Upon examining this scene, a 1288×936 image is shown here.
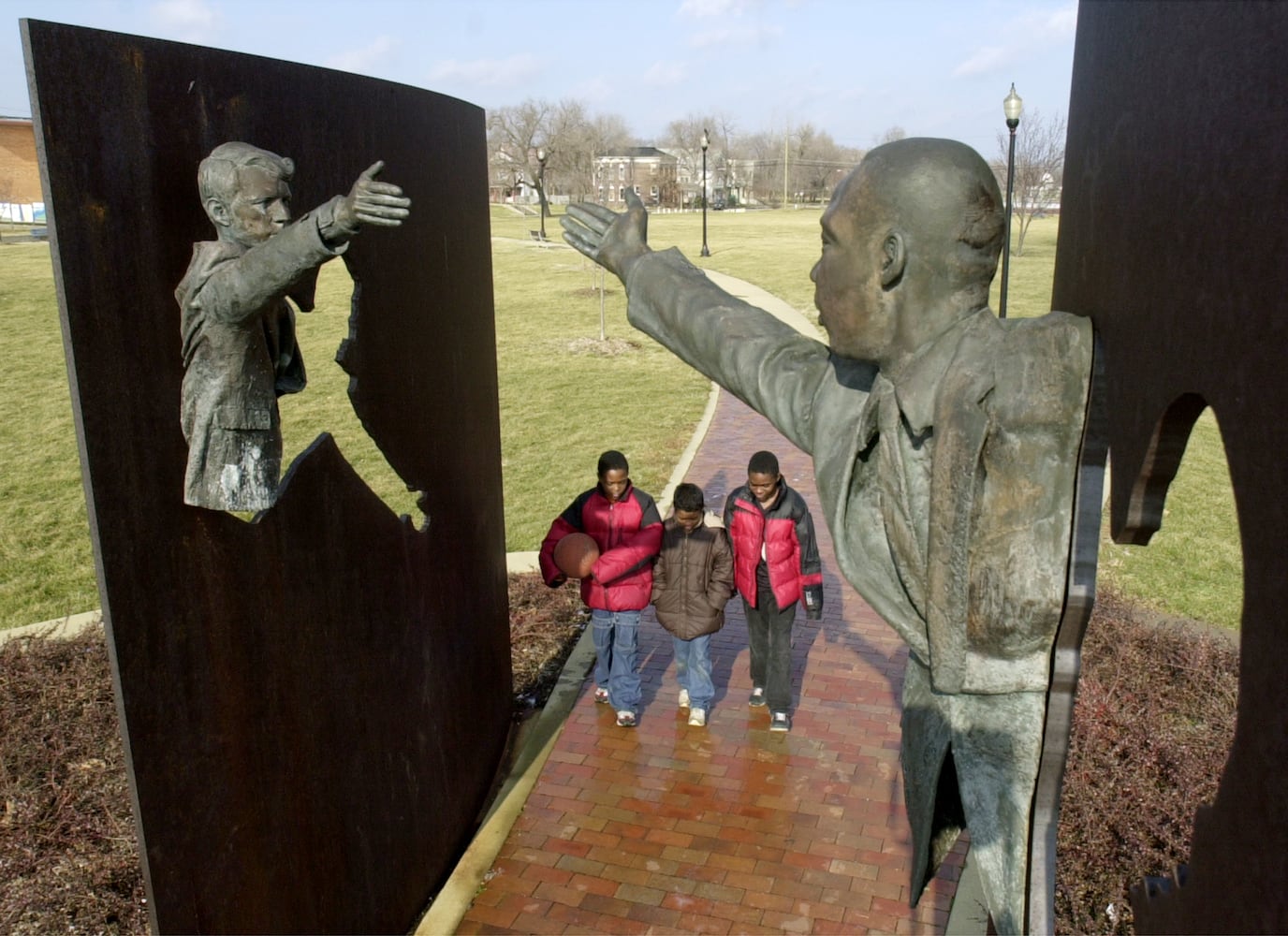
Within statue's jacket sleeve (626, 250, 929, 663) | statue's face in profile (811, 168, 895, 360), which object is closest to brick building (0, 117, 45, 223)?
statue's jacket sleeve (626, 250, 929, 663)

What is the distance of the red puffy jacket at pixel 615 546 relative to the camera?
6.05 metres

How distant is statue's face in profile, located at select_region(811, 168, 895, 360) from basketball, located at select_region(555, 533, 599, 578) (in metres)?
4.30

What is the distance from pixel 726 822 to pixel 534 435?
26.6 feet

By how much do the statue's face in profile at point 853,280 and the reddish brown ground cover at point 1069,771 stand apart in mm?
3179

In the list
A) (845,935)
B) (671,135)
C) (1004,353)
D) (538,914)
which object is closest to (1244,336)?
(1004,353)

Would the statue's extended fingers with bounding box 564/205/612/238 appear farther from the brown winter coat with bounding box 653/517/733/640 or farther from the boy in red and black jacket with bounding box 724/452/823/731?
the brown winter coat with bounding box 653/517/733/640

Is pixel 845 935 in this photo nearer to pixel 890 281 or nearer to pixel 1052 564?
pixel 1052 564

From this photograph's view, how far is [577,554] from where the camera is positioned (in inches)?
238

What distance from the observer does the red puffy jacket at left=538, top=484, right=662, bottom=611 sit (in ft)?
19.9

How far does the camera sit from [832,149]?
3711 inches

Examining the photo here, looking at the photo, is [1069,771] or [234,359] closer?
[234,359]

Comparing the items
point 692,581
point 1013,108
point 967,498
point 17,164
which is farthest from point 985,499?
point 17,164

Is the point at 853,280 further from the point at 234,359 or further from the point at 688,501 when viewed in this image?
the point at 688,501

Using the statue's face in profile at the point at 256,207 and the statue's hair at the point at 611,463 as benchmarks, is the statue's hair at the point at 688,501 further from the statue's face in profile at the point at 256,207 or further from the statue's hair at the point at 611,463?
the statue's face in profile at the point at 256,207
